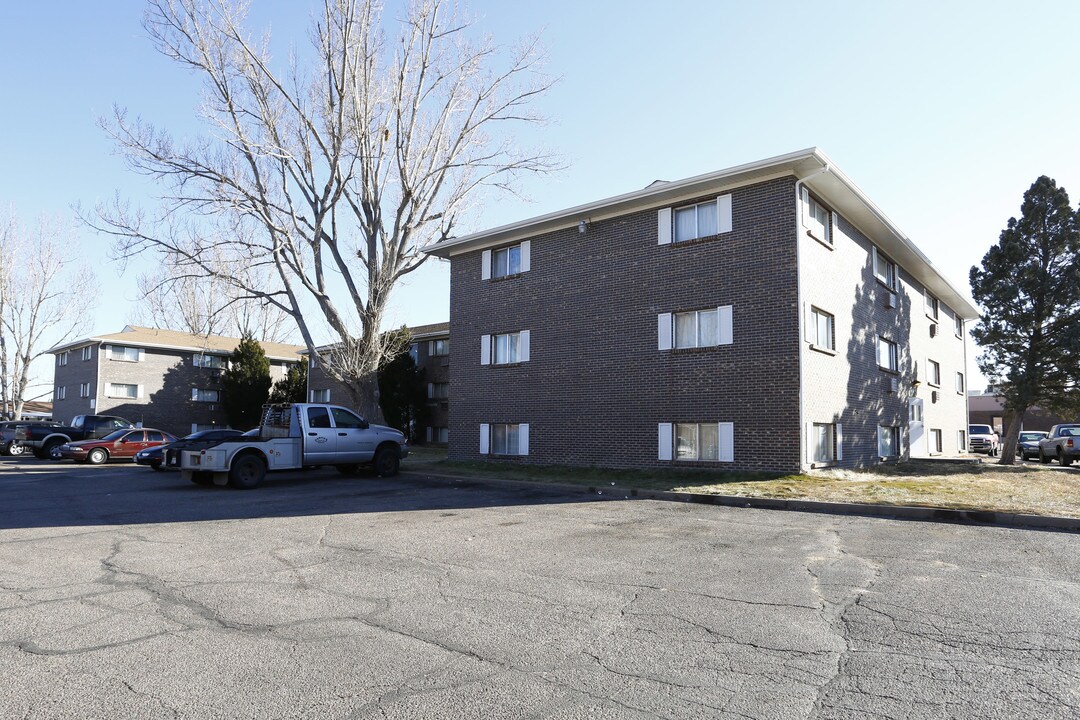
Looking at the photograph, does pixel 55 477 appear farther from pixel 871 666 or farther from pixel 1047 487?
pixel 1047 487

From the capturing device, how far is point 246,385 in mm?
41312

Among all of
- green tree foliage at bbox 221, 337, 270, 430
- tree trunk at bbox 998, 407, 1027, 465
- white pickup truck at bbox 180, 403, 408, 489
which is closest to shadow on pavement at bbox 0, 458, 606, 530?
white pickup truck at bbox 180, 403, 408, 489

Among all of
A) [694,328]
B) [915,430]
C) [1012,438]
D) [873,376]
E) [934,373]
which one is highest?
[694,328]

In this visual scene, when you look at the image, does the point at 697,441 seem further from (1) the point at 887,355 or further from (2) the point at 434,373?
(2) the point at 434,373

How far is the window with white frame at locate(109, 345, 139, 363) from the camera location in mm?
43275

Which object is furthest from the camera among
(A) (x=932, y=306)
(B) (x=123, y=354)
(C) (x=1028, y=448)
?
(B) (x=123, y=354)

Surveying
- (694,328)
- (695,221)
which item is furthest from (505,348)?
(695,221)

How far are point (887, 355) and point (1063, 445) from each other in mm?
9620

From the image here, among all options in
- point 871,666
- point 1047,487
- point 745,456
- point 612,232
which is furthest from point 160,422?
point 871,666

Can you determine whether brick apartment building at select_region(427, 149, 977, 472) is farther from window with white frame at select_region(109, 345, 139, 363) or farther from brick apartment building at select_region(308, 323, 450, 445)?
window with white frame at select_region(109, 345, 139, 363)

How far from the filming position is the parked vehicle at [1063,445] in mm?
26047

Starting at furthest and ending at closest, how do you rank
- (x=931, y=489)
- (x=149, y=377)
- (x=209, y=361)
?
1. (x=209, y=361)
2. (x=149, y=377)
3. (x=931, y=489)

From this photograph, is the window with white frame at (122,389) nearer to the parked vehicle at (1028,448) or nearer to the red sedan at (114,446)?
the red sedan at (114,446)

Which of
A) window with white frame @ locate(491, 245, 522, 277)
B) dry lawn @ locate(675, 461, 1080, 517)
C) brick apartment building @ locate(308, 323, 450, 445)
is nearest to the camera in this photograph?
dry lawn @ locate(675, 461, 1080, 517)
